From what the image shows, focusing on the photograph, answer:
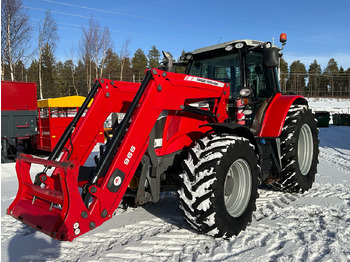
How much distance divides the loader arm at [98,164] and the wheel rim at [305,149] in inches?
99.0

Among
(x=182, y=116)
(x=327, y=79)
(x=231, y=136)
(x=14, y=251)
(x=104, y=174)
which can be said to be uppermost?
(x=327, y=79)

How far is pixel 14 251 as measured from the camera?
3.10 m

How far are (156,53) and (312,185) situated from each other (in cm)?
4599

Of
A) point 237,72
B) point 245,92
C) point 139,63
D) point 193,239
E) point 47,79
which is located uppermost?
point 139,63

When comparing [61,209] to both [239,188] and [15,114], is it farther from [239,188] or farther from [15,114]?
[15,114]

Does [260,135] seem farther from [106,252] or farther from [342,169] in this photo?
[342,169]

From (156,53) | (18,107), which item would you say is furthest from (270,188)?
(156,53)

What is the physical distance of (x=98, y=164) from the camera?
282 centimetres

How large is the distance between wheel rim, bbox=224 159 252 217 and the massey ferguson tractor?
0.01m

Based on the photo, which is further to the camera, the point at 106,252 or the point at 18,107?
the point at 18,107

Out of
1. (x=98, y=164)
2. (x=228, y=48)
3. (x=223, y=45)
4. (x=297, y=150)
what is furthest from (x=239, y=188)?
(x=223, y=45)

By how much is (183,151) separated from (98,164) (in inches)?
46.5

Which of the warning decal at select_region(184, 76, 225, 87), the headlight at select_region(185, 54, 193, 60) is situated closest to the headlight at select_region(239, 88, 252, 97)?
the warning decal at select_region(184, 76, 225, 87)

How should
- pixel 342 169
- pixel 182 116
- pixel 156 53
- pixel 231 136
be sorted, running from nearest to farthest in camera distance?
pixel 231 136
pixel 182 116
pixel 342 169
pixel 156 53
